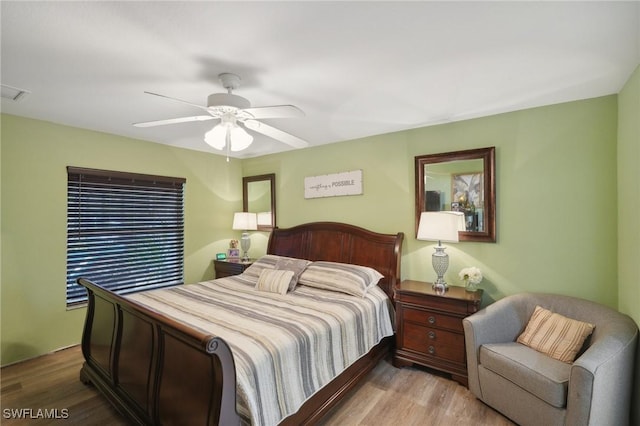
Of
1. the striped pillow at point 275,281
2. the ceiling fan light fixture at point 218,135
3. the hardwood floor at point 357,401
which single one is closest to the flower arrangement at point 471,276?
the hardwood floor at point 357,401

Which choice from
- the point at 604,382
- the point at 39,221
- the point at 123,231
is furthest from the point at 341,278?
the point at 39,221

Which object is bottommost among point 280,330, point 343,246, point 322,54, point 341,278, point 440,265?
point 280,330

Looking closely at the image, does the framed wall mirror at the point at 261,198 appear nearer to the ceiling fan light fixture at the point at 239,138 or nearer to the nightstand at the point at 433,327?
the ceiling fan light fixture at the point at 239,138

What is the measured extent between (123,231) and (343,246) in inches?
107

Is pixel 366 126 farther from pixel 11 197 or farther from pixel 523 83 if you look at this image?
pixel 11 197

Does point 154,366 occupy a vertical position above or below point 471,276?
below

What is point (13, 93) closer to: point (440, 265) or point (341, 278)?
point (341, 278)

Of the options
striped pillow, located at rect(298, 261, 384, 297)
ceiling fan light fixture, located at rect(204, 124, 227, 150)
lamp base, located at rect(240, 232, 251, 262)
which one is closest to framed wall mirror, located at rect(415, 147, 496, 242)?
striped pillow, located at rect(298, 261, 384, 297)

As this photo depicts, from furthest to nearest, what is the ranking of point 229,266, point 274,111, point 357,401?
1. point 229,266
2. point 357,401
3. point 274,111

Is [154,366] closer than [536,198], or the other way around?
[154,366]

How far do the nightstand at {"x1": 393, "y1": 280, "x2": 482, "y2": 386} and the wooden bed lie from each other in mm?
243

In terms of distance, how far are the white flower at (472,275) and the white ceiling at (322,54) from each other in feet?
4.90

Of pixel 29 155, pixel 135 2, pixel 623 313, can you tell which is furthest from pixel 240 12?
pixel 623 313

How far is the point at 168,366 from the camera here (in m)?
1.69
